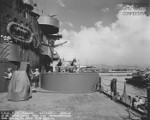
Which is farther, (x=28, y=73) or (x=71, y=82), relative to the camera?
(x=28, y=73)

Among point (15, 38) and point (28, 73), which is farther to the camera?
point (15, 38)

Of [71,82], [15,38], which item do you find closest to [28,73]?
[15,38]

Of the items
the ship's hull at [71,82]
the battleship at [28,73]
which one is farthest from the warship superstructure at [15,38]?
the ship's hull at [71,82]

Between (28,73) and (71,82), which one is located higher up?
(28,73)

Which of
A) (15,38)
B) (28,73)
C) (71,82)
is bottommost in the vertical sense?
(71,82)

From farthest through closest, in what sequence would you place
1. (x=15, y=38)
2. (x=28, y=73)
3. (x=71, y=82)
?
(x=15, y=38) < (x=28, y=73) < (x=71, y=82)

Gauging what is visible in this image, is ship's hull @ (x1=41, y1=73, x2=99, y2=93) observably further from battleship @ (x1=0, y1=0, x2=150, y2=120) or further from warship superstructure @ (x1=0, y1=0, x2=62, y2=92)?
warship superstructure @ (x1=0, y1=0, x2=62, y2=92)

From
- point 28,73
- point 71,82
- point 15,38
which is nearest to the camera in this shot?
point 71,82

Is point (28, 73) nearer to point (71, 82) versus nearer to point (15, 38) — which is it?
point (15, 38)

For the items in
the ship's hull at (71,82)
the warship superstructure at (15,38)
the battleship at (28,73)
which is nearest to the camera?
the battleship at (28,73)

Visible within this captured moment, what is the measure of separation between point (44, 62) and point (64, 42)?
7.49 metres

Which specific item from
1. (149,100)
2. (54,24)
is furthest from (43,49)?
(149,100)

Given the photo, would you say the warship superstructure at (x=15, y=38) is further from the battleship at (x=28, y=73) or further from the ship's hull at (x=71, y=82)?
the ship's hull at (x=71, y=82)

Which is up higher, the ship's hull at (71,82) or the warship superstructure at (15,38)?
the warship superstructure at (15,38)
